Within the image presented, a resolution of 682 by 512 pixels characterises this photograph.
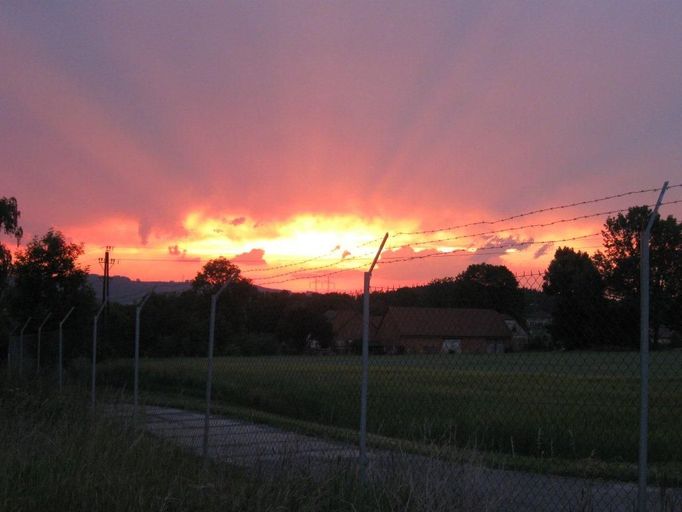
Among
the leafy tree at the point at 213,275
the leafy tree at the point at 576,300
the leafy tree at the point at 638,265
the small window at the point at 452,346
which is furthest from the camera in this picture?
the leafy tree at the point at 213,275

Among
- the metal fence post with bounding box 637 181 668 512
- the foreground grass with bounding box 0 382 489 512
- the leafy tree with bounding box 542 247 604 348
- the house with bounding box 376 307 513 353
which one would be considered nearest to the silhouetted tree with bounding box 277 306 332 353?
the house with bounding box 376 307 513 353

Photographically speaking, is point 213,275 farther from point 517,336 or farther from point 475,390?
point 517,336

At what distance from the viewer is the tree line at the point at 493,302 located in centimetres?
472

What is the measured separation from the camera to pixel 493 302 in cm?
583

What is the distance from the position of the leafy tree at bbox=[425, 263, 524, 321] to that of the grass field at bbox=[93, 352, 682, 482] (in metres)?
0.40

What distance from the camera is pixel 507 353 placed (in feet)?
18.1

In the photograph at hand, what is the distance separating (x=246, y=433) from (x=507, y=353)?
6.63 metres

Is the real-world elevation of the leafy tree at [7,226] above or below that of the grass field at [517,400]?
above

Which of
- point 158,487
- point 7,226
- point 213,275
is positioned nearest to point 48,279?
point 7,226

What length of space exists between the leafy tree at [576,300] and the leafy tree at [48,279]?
21.2m

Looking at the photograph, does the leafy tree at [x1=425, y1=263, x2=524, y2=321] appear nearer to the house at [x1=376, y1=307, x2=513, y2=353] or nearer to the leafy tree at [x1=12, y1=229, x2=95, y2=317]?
the house at [x1=376, y1=307, x2=513, y2=353]

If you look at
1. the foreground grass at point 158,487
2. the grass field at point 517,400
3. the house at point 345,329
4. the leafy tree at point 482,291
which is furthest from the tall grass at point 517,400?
the foreground grass at point 158,487

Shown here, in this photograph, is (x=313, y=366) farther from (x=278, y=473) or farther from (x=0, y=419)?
(x=0, y=419)

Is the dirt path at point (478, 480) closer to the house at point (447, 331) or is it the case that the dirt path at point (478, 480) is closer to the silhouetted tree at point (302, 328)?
the house at point (447, 331)
